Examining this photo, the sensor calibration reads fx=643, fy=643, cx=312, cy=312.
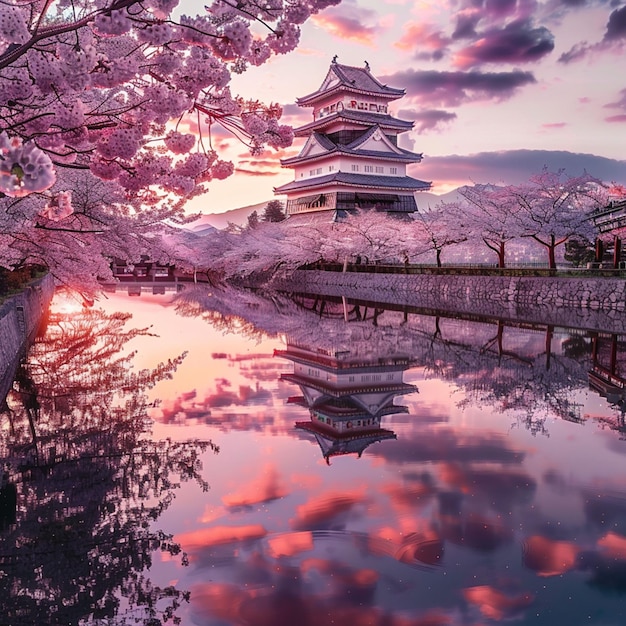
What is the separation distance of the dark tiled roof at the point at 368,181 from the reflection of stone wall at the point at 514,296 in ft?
34.3

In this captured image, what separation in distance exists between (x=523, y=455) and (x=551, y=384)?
15.5 ft

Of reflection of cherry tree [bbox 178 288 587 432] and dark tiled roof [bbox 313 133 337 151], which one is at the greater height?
dark tiled roof [bbox 313 133 337 151]

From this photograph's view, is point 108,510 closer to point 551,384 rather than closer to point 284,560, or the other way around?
point 284,560

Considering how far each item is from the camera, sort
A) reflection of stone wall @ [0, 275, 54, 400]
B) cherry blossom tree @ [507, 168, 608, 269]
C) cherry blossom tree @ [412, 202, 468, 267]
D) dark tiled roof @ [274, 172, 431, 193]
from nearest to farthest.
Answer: reflection of stone wall @ [0, 275, 54, 400] < cherry blossom tree @ [507, 168, 608, 269] < cherry blossom tree @ [412, 202, 468, 267] < dark tiled roof @ [274, 172, 431, 193]

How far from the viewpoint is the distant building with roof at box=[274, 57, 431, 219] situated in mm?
50469

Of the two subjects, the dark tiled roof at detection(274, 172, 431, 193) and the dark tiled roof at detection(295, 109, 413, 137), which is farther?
the dark tiled roof at detection(295, 109, 413, 137)

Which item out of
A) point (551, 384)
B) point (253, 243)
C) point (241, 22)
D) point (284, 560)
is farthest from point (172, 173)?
point (253, 243)

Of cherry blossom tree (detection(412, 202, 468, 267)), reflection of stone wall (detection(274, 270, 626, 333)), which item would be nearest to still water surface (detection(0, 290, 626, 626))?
reflection of stone wall (detection(274, 270, 626, 333))

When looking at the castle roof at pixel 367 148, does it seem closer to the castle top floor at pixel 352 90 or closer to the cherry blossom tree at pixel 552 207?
the castle top floor at pixel 352 90

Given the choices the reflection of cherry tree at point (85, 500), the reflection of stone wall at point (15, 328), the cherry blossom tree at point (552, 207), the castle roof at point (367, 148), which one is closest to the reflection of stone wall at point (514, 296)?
the cherry blossom tree at point (552, 207)

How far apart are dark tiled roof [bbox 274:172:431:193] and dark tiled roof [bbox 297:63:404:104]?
7353 mm

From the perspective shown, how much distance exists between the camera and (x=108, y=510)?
5.97m

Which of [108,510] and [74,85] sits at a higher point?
[74,85]

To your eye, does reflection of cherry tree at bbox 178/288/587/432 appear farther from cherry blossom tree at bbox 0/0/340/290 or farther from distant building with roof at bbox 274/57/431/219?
distant building with roof at bbox 274/57/431/219
